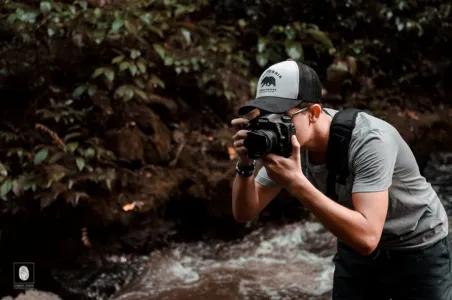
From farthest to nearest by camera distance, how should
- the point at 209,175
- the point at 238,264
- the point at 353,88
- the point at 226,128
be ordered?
1. the point at 353,88
2. the point at 226,128
3. the point at 209,175
4. the point at 238,264

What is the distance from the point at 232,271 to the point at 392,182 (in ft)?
9.05

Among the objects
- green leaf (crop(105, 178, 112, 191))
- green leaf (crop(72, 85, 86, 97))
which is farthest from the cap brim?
green leaf (crop(72, 85, 86, 97))

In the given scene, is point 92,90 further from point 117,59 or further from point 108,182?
point 108,182

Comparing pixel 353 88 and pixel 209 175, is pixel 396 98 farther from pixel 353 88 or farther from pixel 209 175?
pixel 209 175

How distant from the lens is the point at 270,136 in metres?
1.76

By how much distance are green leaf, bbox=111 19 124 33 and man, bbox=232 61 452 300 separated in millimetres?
3347

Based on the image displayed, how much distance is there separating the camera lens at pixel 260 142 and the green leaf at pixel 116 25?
12.0ft

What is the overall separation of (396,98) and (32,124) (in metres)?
5.15

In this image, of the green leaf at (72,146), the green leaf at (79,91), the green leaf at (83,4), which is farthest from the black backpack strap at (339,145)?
the green leaf at (83,4)

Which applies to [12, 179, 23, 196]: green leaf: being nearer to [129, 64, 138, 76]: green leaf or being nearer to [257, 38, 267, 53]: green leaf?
[129, 64, 138, 76]: green leaf

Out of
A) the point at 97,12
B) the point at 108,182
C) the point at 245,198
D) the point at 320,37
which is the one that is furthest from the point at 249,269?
the point at 320,37

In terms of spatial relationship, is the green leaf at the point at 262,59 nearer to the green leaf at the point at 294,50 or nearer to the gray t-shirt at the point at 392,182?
the green leaf at the point at 294,50

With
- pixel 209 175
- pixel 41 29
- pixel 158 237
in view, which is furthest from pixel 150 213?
pixel 41 29

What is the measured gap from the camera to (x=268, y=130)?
5.98ft
